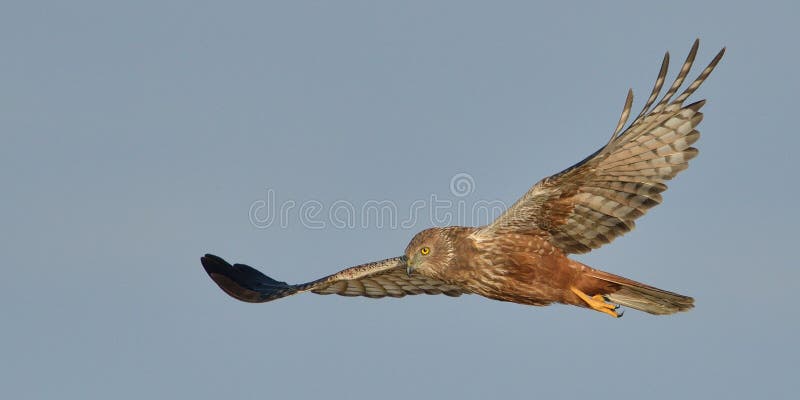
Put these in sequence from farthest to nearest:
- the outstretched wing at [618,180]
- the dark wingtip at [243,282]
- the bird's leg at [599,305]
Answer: the dark wingtip at [243,282] → the bird's leg at [599,305] → the outstretched wing at [618,180]

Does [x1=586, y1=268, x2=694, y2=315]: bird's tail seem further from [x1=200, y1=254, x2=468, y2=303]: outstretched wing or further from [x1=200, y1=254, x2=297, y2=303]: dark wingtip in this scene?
[x1=200, y1=254, x2=297, y2=303]: dark wingtip

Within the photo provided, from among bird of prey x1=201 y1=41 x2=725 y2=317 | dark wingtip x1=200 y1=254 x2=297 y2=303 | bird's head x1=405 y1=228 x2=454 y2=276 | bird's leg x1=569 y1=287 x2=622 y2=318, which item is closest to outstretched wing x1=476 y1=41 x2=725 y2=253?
bird of prey x1=201 y1=41 x2=725 y2=317

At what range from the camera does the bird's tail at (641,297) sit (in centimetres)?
1225

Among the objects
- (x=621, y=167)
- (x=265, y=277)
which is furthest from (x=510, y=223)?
(x=265, y=277)

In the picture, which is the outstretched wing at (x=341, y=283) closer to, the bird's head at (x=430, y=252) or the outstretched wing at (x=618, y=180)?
the bird's head at (x=430, y=252)

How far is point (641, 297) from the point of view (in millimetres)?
12375

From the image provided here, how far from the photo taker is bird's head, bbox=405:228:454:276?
12.4 metres

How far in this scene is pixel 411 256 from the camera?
12.6 meters

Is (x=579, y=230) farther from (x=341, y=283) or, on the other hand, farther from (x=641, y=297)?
(x=341, y=283)

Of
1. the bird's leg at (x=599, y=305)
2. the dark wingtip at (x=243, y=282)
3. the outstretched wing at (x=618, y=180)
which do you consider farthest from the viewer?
the dark wingtip at (x=243, y=282)

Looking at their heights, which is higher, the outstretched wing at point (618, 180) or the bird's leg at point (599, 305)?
the outstretched wing at point (618, 180)

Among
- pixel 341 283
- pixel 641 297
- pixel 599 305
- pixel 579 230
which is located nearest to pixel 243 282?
pixel 341 283

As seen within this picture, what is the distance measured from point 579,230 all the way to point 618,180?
0.83m

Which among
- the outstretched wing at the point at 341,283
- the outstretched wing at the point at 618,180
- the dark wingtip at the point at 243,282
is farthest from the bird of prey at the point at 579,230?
the dark wingtip at the point at 243,282
